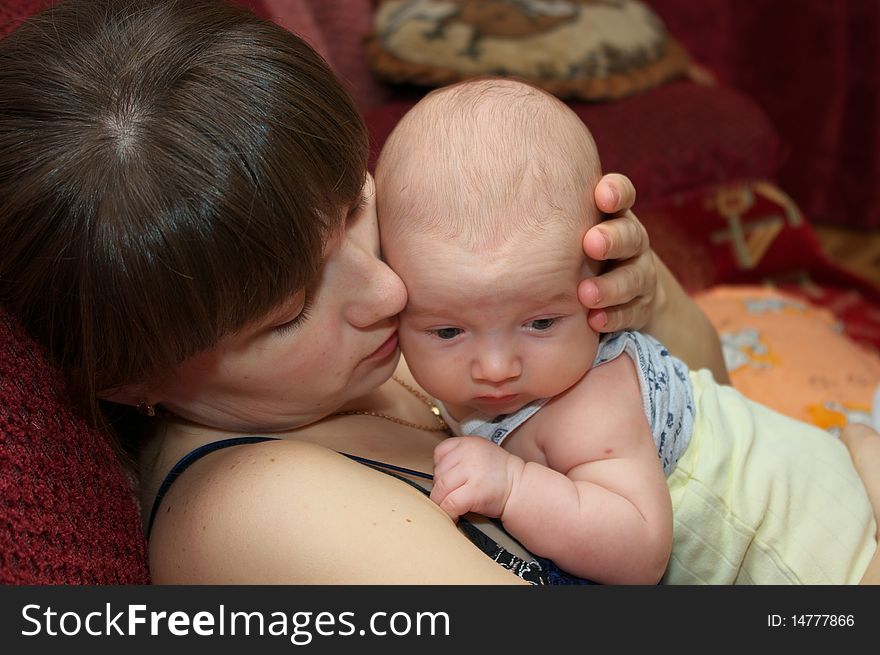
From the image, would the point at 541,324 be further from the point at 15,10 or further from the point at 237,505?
the point at 15,10

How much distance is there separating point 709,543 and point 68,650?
29.8 inches

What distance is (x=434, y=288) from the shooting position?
1057 mm

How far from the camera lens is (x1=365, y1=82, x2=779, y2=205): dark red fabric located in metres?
2.12

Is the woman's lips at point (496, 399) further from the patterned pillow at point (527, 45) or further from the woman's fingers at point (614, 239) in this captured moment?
the patterned pillow at point (527, 45)

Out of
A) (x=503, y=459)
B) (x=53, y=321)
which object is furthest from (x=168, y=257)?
(x=503, y=459)

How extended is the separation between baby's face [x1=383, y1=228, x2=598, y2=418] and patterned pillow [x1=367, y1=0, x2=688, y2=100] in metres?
1.19

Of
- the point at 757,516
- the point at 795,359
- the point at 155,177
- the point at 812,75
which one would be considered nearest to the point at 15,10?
the point at 155,177

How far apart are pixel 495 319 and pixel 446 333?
0.07 m

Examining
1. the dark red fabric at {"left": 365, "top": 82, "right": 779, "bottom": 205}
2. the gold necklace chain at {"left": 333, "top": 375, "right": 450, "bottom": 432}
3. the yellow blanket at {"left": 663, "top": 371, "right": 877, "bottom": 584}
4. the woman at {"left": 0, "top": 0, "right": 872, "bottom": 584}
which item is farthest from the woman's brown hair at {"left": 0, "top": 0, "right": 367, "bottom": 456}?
the dark red fabric at {"left": 365, "top": 82, "right": 779, "bottom": 205}

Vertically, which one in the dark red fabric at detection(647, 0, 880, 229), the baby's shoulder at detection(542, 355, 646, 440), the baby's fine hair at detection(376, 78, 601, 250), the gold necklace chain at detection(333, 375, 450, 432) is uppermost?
the baby's fine hair at detection(376, 78, 601, 250)

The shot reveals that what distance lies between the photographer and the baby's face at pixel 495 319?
3.42 ft

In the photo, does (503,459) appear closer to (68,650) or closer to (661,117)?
(68,650)

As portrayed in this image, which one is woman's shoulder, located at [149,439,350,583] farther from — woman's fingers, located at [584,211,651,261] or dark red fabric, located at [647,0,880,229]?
dark red fabric, located at [647,0,880,229]

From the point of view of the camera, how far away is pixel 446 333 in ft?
3.65
